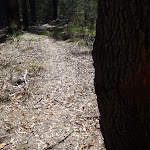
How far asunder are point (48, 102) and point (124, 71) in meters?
3.12

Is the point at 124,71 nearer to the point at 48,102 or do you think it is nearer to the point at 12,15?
the point at 48,102

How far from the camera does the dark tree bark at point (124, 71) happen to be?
4.86 ft

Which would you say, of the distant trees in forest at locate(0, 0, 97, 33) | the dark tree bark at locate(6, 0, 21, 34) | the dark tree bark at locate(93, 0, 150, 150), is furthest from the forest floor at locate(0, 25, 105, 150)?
the distant trees in forest at locate(0, 0, 97, 33)

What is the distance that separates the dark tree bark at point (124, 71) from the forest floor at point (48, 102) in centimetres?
145

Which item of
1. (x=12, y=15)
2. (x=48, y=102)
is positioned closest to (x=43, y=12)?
(x=12, y=15)

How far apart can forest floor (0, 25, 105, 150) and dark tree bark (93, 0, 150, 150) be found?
4.75 feet

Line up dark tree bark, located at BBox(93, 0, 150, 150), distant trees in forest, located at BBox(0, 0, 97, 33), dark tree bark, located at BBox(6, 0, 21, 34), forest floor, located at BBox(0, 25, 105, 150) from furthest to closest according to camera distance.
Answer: distant trees in forest, located at BBox(0, 0, 97, 33)
dark tree bark, located at BBox(6, 0, 21, 34)
forest floor, located at BBox(0, 25, 105, 150)
dark tree bark, located at BBox(93, 0, 150, 150)

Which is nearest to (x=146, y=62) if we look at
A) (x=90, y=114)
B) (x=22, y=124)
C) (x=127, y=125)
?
(x=127, y=125)

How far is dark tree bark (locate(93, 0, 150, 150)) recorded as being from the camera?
148 cm

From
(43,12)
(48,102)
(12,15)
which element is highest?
(43,12)

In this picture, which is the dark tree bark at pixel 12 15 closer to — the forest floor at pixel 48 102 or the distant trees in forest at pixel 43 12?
the distant trees in forest at pixel 43 12

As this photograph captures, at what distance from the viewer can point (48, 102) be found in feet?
14.6

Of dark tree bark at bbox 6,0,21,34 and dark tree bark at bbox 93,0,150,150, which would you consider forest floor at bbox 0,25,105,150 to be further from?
dark tree bark at bbox 6,0,21,34

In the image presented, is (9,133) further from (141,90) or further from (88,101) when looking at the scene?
(141,90)
